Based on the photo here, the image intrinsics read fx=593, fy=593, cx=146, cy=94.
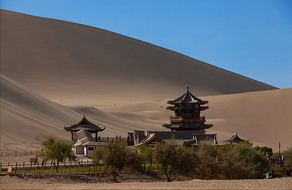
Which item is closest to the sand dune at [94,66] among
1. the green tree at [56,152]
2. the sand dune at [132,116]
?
the sand dune at [132,116]

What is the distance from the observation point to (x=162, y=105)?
110750 mm

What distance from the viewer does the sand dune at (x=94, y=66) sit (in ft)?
423

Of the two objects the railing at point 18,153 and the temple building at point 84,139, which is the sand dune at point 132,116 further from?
the temple building at point 84,139

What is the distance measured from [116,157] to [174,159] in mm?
3886

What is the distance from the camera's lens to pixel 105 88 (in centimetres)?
13338

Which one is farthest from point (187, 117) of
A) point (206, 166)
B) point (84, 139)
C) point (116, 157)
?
point (116, 157)

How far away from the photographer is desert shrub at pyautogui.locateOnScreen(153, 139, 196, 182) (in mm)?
39438

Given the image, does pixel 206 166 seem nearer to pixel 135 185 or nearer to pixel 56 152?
pixel 135 185

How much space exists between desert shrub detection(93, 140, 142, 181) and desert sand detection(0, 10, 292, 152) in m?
17.4

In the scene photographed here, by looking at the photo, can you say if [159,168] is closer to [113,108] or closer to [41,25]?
[113,108]

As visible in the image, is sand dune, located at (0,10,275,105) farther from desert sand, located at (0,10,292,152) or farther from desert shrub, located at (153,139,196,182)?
desert shrub, located at (153,139,196,182)

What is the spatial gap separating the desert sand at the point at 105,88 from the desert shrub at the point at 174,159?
780 inches

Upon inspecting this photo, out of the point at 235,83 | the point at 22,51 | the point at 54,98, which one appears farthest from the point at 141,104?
the point at 235,83

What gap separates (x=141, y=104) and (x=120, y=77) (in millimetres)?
31292
